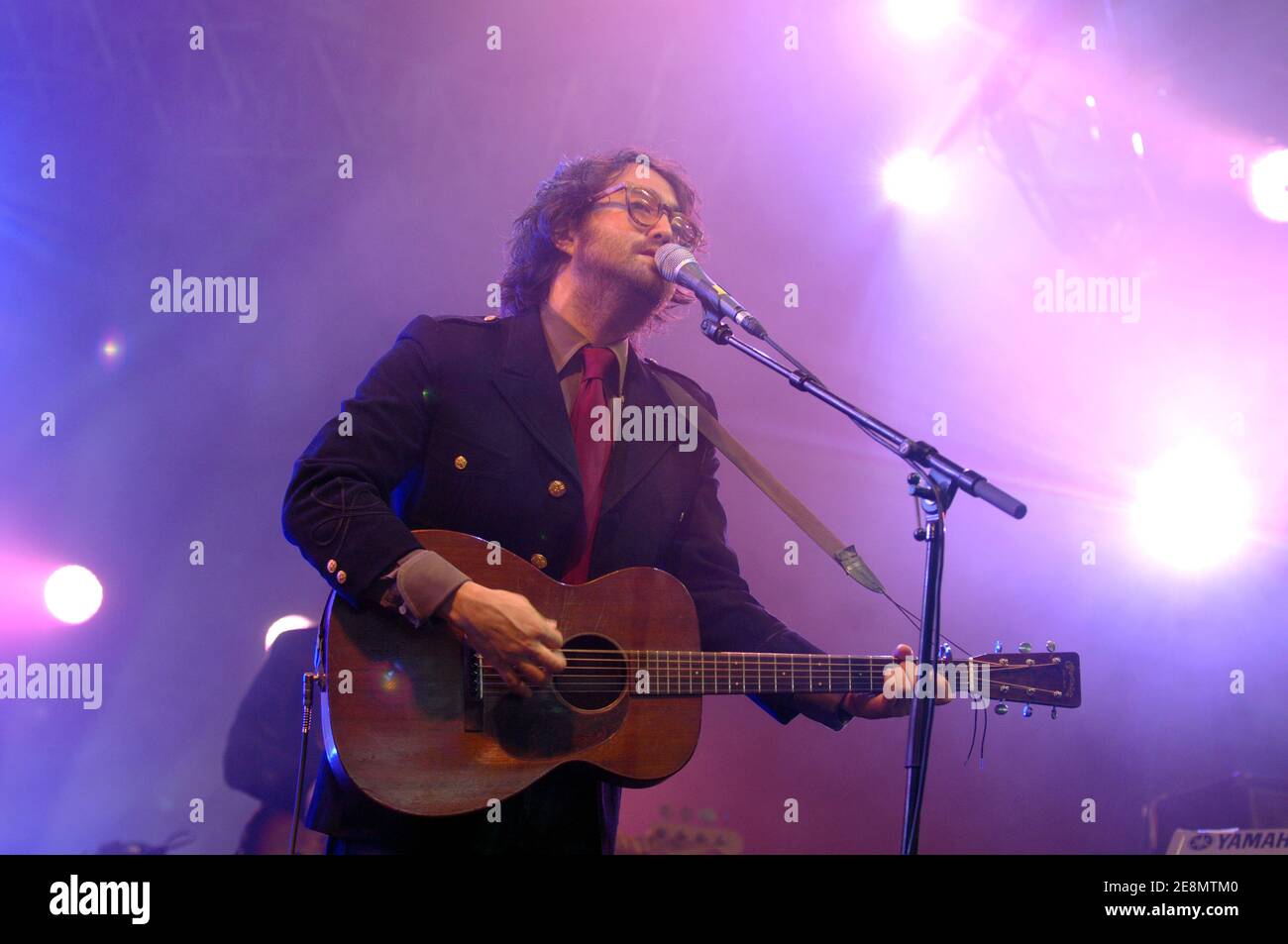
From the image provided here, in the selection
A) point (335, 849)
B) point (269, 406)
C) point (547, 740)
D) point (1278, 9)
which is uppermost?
point (1278, 9)

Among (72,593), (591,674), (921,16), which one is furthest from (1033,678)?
(921,16)

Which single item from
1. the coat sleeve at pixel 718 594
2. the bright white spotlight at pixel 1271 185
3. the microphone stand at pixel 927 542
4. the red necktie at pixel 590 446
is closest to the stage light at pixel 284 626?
the red necktie at pixel 590 446

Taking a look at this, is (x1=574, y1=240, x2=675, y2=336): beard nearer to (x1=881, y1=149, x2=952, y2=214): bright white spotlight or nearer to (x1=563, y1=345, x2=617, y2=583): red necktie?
(x1=563, y1=345, x2=617, y2=583): red necktie

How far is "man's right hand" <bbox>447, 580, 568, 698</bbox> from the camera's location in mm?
2416

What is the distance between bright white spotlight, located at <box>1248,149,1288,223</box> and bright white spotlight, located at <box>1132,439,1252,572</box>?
53.8 inches

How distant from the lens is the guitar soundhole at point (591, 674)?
8.66 ft

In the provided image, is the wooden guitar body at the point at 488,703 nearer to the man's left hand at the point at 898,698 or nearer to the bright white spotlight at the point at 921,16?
the man's left hand at the point at 898,698

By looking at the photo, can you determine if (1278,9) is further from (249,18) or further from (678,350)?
(249,18)

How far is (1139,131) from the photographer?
513 cm

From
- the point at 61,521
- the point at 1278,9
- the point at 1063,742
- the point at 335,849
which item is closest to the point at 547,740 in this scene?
the point at 335,849

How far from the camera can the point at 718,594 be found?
3.24 metres

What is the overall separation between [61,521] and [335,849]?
193 cm

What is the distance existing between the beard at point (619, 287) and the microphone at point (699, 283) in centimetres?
9

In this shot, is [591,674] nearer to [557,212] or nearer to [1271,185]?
[557,212]
